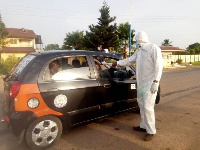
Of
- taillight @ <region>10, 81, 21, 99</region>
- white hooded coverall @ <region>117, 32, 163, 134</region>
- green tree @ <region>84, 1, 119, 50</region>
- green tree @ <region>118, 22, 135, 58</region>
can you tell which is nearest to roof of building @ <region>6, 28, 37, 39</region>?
green tree @ <region>84, 1, 119, 50</region>

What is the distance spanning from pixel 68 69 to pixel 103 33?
123ft

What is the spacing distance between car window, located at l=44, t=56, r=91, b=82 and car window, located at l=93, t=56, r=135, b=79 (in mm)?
309

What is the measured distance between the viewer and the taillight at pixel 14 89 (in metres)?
3.26

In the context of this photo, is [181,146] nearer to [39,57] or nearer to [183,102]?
[39,57]

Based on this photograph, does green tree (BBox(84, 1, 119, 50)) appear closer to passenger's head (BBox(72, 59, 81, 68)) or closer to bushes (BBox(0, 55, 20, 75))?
bushes (BBox(0, 55, 20, 75))

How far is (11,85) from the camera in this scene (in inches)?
133

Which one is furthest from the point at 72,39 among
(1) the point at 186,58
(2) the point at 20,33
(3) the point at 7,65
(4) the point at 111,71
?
(4) the point at 111,71

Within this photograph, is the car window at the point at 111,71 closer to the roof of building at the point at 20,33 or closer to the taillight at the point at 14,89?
the taillight at the point at 14,89

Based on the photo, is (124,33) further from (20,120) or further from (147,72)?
(20,120)

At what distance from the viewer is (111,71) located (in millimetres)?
4562

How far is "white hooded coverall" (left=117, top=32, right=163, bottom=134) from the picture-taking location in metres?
3.71

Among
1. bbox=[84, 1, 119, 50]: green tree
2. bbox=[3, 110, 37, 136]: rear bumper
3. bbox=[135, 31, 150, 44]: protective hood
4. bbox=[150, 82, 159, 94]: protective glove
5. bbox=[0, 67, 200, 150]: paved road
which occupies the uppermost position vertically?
bbox=[84, 1, 119, 50]: green tree

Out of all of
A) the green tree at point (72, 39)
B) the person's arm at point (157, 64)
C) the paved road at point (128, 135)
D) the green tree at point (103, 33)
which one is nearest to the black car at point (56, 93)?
the paved road at point (128, 135)

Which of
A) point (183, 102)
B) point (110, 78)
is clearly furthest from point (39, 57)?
point (183, 102)
